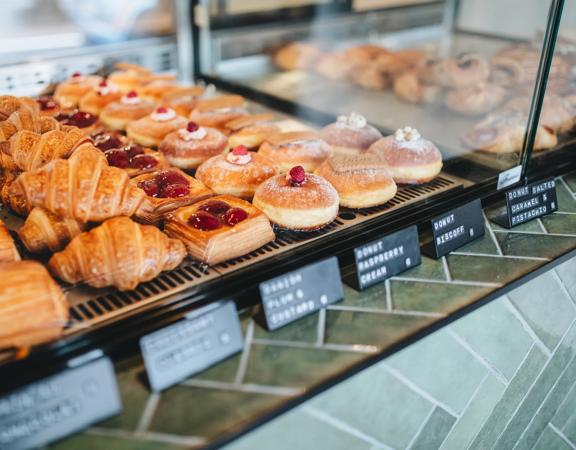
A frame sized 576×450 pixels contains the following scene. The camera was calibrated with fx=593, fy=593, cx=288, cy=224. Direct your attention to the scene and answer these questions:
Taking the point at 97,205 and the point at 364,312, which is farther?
the point at 364,312

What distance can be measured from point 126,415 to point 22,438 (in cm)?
24

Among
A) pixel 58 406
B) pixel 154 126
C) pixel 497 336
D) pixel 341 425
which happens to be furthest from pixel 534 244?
pixel 58 406

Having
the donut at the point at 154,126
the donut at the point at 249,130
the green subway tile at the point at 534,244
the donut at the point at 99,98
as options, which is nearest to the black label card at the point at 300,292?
the green subway tile at the point at 534,244

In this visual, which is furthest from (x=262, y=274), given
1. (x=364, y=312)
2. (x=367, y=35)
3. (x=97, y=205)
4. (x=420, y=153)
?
(x=367, y=35)

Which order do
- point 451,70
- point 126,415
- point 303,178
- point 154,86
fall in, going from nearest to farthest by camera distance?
point 126,415 < point 303,178 < point 154,86 < point 451,70

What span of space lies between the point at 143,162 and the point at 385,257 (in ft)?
3.28

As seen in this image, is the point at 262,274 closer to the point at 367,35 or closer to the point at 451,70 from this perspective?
the point at 451,70

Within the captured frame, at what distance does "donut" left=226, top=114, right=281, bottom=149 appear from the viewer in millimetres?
2758

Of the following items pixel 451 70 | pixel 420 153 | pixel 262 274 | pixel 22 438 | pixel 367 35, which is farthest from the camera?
pixel 367 35

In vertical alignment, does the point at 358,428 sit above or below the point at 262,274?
below

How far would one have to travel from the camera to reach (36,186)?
1.76m

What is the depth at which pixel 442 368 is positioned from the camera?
6.40 feet

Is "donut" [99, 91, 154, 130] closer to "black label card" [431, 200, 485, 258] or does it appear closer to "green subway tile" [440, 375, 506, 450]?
"black label card" [431, 200, 485, 258]

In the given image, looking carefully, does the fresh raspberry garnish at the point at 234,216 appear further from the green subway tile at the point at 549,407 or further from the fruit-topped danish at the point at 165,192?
the green subway tile at the point at 549,407
